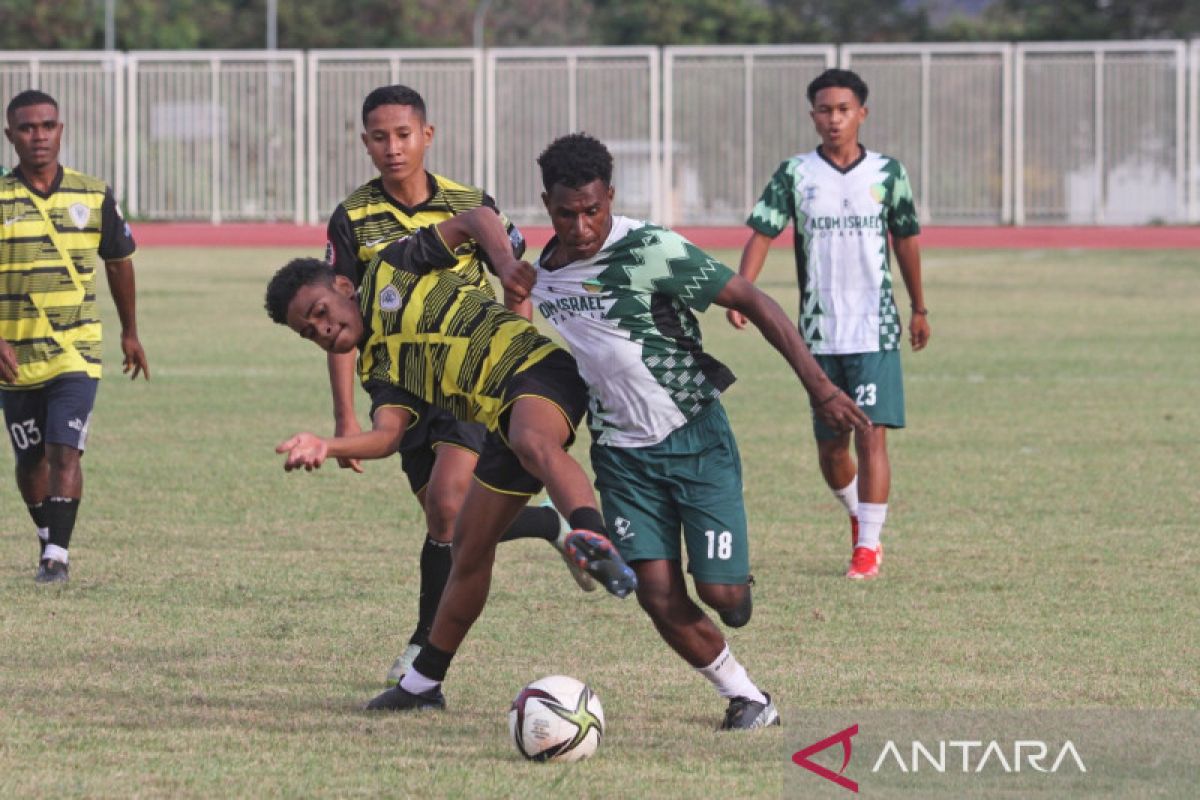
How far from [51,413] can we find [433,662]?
3.42 m

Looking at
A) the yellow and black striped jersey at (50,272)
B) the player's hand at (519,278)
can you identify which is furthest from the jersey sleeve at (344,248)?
the yellow and black striped jersey at (50,272)

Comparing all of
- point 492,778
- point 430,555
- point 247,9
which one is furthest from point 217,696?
point 247,9

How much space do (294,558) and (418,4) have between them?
58.7 m

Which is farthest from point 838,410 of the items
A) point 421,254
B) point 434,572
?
point 434,572

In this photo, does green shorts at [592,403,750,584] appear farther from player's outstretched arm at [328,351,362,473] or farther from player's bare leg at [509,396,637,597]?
player's outstretched arm at [328,351,362,473]

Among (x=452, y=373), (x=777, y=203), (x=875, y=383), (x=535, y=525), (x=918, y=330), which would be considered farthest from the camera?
(x=918, y=330)

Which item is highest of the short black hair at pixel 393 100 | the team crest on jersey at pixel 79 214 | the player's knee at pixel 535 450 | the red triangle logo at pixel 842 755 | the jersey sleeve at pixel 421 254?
the short black hair at pixel 393 100

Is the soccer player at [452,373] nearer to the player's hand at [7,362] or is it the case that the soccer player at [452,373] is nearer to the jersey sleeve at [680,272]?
the jersey sleeve at [680,272]

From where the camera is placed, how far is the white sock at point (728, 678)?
634cm

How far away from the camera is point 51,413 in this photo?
933 cm

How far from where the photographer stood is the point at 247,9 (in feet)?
227

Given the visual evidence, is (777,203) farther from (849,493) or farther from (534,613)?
(534,613)

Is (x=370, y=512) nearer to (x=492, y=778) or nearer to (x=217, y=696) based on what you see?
(x=217, y=696)

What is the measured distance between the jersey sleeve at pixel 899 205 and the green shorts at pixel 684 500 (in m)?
3.58
